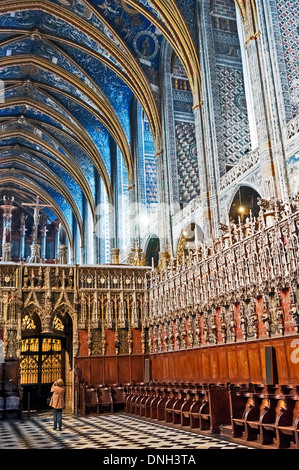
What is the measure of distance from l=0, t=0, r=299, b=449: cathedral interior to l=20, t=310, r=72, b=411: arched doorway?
0.18 ft

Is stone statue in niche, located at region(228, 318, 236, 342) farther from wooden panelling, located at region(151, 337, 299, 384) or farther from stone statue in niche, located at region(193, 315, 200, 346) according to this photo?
stone statue in niche, located at region(193, 315, 200, 346)

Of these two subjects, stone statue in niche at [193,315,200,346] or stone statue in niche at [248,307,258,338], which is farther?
stone statue in niche at [193,315,200,346]

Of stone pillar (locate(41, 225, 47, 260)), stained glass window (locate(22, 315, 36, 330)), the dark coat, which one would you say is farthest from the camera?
stone pillar (locate(41, 225, 47, 260))

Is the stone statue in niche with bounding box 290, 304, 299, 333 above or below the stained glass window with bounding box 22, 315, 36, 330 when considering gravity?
below

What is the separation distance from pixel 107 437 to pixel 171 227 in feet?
38.3

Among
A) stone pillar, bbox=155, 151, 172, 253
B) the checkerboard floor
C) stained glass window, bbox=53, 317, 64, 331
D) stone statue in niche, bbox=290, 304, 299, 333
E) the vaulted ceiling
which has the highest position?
the vaulted ceiling

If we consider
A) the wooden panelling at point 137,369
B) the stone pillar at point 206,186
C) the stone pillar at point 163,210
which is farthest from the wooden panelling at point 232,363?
the stone pillar at point 163,210

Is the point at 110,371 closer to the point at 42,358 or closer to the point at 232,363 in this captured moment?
the point at 42,358

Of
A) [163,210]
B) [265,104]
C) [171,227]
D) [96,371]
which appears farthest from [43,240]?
[265,104]

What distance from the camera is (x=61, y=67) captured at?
24703mm

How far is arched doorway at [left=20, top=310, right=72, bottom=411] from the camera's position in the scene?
17.5 metres

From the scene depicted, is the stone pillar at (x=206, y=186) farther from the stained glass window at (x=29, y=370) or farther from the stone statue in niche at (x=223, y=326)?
the stained glass window at (x=29, y=370)

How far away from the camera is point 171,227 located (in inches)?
777

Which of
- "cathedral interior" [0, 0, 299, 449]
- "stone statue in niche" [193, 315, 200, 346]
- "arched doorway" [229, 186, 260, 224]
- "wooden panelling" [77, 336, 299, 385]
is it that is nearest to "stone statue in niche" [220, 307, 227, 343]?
"cathedral interior" [0, 0, 299, 449]
